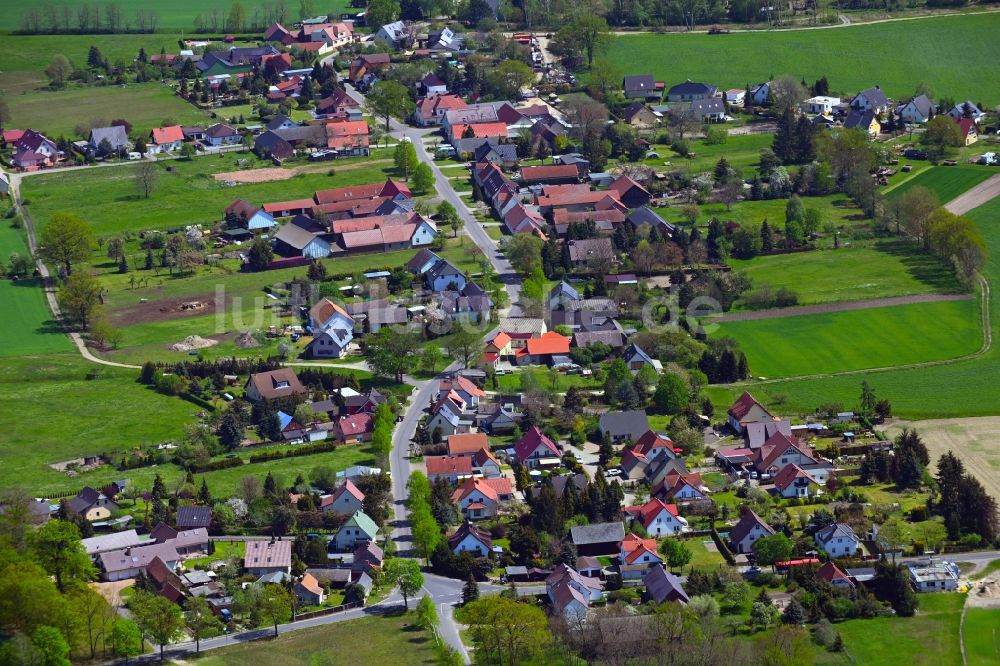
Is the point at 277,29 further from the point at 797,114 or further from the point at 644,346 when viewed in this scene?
the point at 644,346

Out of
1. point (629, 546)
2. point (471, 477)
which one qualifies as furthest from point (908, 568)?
point (471, 477)

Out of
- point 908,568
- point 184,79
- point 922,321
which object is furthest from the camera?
point 184,79

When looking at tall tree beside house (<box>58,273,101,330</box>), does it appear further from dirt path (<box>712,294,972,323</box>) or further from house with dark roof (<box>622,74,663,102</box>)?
house with dark roof (<box>622,74,663,102</box>)

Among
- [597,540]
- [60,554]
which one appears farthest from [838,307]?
[60,554]

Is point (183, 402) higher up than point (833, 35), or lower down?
lower down

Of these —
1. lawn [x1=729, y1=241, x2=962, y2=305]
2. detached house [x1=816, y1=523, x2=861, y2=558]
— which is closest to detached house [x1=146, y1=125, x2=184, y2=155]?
lawn [x1=729, y1=241, x2=962, y2=305]

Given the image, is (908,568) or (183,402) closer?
(908,568)

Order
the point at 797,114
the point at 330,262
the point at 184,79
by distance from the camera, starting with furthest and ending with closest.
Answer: the point at 184,79 → the point at 797,114 → the point at 330,262
